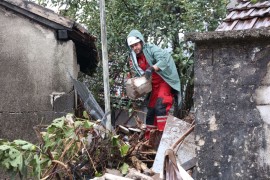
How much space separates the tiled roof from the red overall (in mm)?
2586

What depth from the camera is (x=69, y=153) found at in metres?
5.08

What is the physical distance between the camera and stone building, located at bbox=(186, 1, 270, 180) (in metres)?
4.29

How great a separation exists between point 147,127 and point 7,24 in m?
2.50

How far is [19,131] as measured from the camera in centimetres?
685

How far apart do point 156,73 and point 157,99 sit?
39 cm

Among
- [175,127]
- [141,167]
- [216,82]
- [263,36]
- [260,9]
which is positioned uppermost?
[260,9]

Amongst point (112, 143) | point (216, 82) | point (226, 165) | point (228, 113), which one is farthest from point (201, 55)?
point (112, 143)

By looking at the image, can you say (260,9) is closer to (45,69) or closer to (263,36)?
(263,36)

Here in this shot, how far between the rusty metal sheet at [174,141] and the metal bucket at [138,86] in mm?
1063

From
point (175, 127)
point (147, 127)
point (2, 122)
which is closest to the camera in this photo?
point (175, 127)

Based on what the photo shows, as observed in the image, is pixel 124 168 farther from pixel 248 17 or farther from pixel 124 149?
pixel 248 17

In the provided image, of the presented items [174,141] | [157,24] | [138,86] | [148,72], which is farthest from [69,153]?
[157,24]

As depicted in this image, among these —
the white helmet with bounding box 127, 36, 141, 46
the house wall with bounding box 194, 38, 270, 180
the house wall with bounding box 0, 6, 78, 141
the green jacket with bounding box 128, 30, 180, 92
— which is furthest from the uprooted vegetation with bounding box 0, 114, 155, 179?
the white helmet with bounding box 127, 36, 141, 46

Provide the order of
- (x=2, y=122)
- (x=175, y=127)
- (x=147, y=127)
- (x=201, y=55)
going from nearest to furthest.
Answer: (x=201, y=55) < (x=175, y=127) < (x=2, y=122) < (x=147, y=127)
